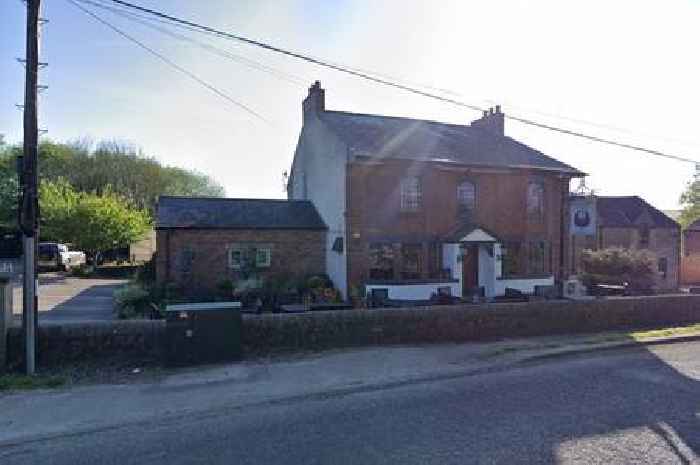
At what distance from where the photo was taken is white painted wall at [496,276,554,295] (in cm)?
1933

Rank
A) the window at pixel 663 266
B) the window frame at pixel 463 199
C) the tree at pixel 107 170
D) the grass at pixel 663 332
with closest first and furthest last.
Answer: the grass at pixel 663 332 → the window frame at pixel 463 199 → the window at pixel 663 266 → the tree at pixel 107 170

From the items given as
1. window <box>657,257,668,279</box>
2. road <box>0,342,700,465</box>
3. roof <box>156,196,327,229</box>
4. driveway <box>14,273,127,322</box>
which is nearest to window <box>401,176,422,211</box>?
roof <box>156,196,327,229</box>

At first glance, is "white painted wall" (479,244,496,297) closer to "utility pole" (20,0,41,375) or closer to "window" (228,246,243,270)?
"window" (228,246,243,270)

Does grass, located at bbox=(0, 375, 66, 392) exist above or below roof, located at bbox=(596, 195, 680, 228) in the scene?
below

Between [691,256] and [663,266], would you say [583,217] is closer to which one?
[663,266]

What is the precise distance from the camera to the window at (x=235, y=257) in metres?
18.8

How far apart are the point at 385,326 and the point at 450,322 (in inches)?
68.8

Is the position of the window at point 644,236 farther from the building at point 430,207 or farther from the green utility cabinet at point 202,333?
the green utility cabinet at point 202,333

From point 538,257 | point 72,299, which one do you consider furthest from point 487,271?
point 72,299

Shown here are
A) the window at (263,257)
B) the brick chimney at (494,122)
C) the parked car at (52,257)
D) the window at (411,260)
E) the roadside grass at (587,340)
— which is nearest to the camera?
the roadside grass at (587,340)

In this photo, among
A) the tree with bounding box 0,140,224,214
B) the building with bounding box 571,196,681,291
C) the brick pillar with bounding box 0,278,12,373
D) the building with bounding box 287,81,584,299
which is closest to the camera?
the brick pillar with bounding box 0,278,12,373

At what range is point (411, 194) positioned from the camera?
61.5ft

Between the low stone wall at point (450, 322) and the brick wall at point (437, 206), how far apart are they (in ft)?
21.3

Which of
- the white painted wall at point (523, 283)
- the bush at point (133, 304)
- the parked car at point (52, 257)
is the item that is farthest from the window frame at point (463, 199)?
the parked car at point (52, 257)
